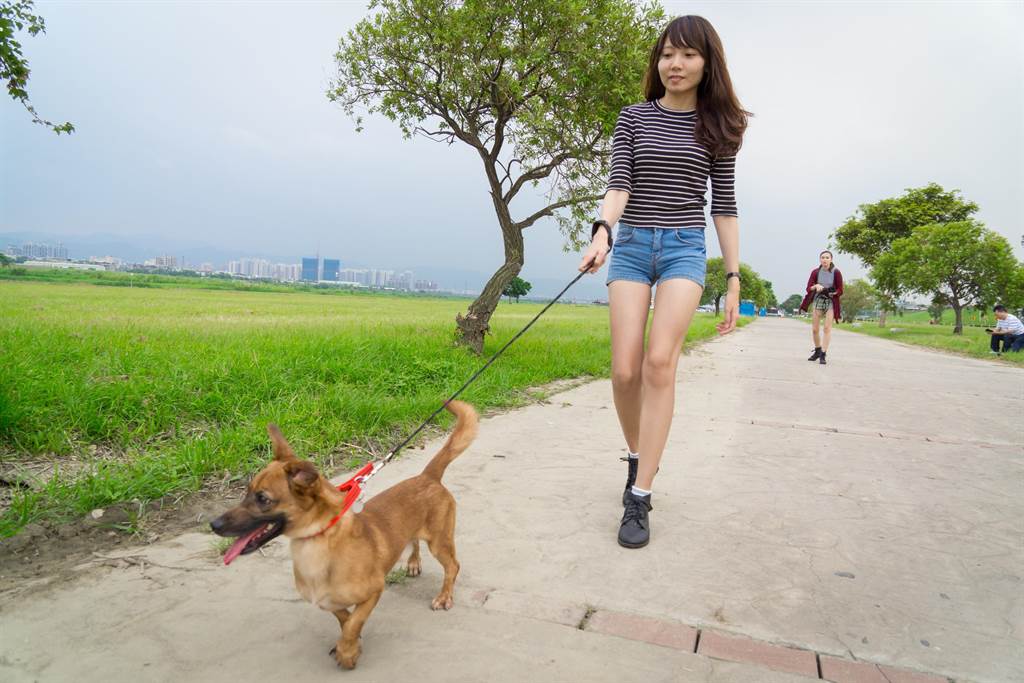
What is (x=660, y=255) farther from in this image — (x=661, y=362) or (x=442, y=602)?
(x=442, y=602)

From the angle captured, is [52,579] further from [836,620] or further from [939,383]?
[939,383]

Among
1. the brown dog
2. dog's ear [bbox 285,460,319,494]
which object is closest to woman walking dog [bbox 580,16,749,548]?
the brown dog

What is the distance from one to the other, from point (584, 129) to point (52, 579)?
845 cm

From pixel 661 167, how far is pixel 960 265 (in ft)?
103

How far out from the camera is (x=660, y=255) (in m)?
3.20

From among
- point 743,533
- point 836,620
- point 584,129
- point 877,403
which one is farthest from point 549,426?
point 584,129

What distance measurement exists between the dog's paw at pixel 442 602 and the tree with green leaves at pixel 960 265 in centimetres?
3233

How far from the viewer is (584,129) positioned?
9.12 metres

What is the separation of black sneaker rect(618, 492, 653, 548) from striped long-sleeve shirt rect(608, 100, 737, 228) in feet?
4.76

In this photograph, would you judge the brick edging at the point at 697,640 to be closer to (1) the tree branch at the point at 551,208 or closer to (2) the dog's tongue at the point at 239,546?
(2) the dog's tongue at the point at 239,546

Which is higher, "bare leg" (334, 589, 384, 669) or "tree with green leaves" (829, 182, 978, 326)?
"tree with green leaves" (829, 182, 978, 326)

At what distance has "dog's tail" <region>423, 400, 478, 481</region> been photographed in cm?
254

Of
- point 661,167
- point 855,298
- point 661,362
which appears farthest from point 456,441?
point 855,298

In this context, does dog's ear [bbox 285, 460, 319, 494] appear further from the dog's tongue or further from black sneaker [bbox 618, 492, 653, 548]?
black sneaker [bbox 618, 492, 653, 548]
